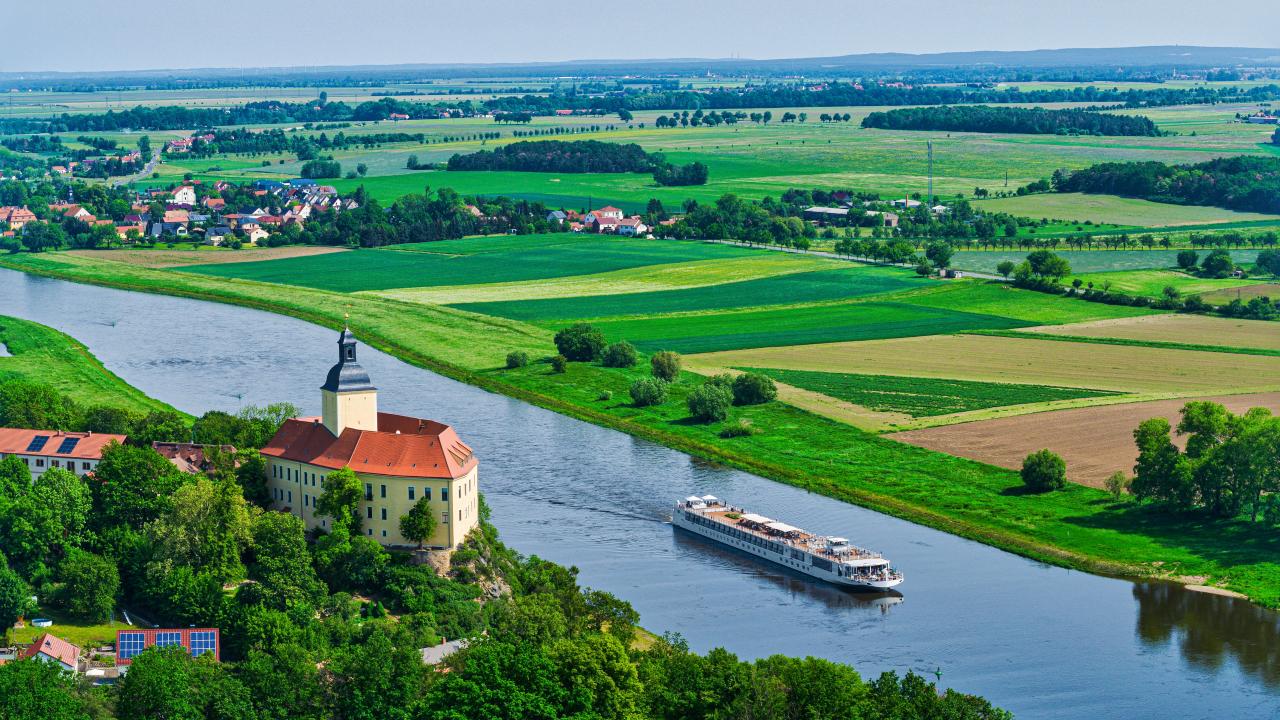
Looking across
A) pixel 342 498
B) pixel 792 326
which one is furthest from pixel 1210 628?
pixel 792 326

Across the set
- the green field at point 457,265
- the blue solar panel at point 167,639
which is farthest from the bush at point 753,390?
the green field at point 457,265

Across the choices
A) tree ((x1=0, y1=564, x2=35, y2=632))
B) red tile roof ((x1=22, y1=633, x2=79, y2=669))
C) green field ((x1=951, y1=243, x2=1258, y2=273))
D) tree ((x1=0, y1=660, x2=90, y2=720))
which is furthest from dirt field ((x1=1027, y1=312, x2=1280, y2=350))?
tree ((x1=0, y1=660, x2=90, y2=720))

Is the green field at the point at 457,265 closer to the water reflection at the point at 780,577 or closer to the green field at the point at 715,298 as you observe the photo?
the green field at the point at 715,298

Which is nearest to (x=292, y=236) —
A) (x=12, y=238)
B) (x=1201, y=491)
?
(x=12, y=238)

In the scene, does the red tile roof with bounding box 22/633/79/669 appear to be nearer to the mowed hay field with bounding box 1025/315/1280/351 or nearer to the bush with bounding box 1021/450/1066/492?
the bush with bounding box 1021/450/1066/492

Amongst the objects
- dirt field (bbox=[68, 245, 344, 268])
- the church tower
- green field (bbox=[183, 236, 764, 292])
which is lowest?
dirt field (bbox=[68, 245, 344, 268])

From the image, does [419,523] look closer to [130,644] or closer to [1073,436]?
[130,644]
